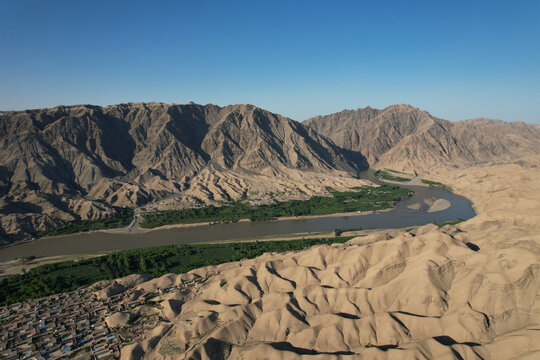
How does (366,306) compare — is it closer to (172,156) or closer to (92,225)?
(92,225)

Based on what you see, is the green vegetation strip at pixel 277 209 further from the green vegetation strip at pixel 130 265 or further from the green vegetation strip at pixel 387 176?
the green vegetation strip at pixel 387 176

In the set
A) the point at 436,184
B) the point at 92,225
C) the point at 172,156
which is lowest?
the point at 92,225

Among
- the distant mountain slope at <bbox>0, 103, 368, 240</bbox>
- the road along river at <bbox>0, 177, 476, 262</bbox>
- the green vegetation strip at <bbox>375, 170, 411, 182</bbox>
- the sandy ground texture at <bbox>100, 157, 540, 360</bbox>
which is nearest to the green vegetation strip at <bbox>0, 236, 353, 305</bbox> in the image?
the road along river at <bbox>0, 177, 476, 262</bbox>

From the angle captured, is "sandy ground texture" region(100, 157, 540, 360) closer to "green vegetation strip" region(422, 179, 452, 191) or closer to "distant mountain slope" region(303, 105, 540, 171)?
"green vegetation strip" region(422, 179, 452, 191)

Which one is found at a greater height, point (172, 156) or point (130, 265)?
point (172, 156)

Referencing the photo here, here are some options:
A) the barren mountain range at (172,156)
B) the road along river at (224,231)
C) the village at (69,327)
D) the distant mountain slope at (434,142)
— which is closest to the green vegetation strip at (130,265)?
the village at (69,327)

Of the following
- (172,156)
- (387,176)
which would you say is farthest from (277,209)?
(387,176)
